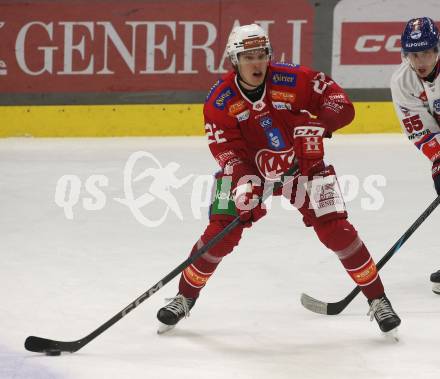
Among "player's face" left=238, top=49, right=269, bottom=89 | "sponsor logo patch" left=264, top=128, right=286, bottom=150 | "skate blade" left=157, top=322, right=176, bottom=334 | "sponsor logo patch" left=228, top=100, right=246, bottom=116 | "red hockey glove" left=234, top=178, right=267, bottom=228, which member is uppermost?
"player's face" left=238, top=49, right=269, bottom=89

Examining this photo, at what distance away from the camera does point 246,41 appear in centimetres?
377

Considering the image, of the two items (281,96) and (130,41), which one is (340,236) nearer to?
(281,96)

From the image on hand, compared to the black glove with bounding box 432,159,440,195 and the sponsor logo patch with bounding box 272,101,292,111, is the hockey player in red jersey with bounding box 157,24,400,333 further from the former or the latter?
the black glove with bounding box 432,159,440,195

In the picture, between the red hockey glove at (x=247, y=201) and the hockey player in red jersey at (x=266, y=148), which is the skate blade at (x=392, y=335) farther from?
the red hockey glove at (x=247, y=201)

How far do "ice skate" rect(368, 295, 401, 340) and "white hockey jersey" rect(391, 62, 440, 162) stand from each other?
0.82 metres

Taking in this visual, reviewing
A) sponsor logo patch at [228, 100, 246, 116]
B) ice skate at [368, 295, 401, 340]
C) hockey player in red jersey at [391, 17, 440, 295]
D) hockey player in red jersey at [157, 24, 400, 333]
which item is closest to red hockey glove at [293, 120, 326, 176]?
hockey player in red jersey at [157, 24, 400, 333]

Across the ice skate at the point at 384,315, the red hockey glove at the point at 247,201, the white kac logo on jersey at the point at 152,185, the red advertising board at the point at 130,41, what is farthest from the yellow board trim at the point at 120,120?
the ice skate at the point at 384,315

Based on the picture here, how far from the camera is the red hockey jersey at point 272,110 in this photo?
3877mm

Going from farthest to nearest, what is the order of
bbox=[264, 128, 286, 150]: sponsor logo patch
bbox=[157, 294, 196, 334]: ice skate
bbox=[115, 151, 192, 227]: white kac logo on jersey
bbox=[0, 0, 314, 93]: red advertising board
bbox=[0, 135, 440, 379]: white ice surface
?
bbox=[0, 0, 314, 93]: red advertising board, bbox=[115, 151, 192, 227]: white kac logo on jersey, bbox=[264, 128, 286, 150]: sponsor logo patch, bbox=[157, 294, 196, 334]: ice skate, bbox=[0, 135, 440, 379]: white ice surface

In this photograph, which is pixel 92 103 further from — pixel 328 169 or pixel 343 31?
pixel 328 169

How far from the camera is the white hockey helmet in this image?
148 inches

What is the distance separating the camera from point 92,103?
741cm

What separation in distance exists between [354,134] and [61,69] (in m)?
2.04

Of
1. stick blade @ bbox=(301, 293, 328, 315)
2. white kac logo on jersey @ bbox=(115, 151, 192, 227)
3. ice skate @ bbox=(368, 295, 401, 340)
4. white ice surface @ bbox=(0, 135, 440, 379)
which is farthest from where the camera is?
white kac logo on jersey @ bbox=(115, 151, 192, 227)
